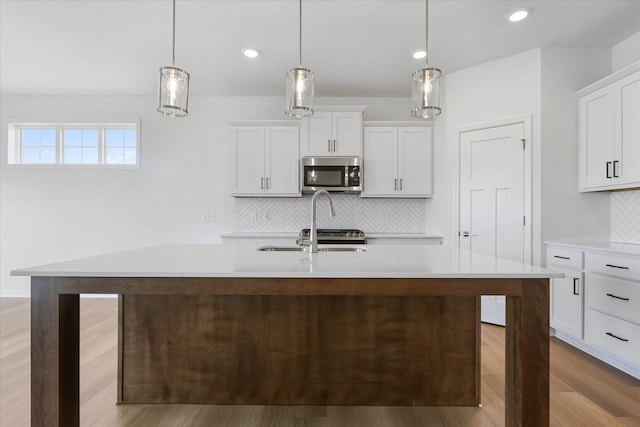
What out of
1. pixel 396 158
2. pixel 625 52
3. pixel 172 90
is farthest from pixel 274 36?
pixel 625 52

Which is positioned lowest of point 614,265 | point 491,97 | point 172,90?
point 614,265

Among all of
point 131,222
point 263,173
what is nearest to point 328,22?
point 263,173

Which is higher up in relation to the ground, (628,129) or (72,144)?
(72,144)

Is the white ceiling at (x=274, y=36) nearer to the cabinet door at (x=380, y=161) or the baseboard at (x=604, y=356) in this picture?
the cabinet door at (x=380, y=161)

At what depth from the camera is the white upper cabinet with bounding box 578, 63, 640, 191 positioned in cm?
261

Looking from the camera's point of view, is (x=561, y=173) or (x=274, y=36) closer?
(x=274, y=36)

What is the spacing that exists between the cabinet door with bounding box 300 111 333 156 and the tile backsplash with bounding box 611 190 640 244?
286 centimetres

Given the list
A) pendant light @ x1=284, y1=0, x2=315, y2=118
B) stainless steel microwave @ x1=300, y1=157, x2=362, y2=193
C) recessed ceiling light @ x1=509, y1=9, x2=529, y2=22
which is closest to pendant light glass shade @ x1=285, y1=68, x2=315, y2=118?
pendant light @ x1=284, y1=0, x2=315, y2=118

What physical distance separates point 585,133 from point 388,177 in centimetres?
193

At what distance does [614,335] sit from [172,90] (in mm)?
3388

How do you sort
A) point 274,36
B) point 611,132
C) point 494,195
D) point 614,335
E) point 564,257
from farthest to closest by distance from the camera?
1. point 494,195
2. point 274,36
3. point 564,257
4. point 611,132
5. point 614,335

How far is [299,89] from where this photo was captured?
1832 millimetres

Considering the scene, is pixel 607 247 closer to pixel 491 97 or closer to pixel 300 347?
pixel 491 97

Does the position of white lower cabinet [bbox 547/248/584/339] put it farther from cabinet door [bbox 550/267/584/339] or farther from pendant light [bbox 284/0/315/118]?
pendant light [bbox 284/0/315/118]
